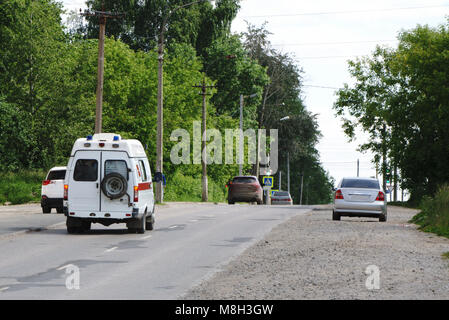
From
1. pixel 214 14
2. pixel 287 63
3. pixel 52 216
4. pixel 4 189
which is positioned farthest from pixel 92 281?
pixel 287 63

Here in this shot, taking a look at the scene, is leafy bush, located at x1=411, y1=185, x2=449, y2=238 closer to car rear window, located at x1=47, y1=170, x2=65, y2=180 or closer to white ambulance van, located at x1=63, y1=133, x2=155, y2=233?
white ambulance van, located at x1=63, y1=133, x2=155, y2=233

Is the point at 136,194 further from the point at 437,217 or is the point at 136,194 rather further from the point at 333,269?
Result: the point at 437,217

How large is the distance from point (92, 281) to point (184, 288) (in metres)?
1.56

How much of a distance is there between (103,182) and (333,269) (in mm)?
9236

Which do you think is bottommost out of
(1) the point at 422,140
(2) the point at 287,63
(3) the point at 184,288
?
(3) the point at 184,288

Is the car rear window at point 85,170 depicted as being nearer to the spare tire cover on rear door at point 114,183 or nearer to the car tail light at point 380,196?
the spare tire cover on rear door at point 114,183

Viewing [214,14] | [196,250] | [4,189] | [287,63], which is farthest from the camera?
[287,63]

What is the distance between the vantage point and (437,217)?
1041 inches

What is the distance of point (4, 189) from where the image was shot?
40.0 metres

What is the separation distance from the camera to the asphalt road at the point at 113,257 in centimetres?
1181

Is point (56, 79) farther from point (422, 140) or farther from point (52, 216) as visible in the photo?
point (422, 140)

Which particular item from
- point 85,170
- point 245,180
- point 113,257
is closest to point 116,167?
point 85,170

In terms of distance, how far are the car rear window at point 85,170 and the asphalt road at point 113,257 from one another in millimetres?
1497

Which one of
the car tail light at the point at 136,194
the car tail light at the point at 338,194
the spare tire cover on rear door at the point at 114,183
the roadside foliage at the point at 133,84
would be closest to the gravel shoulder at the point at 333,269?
the car tail light at the point at 136,194
